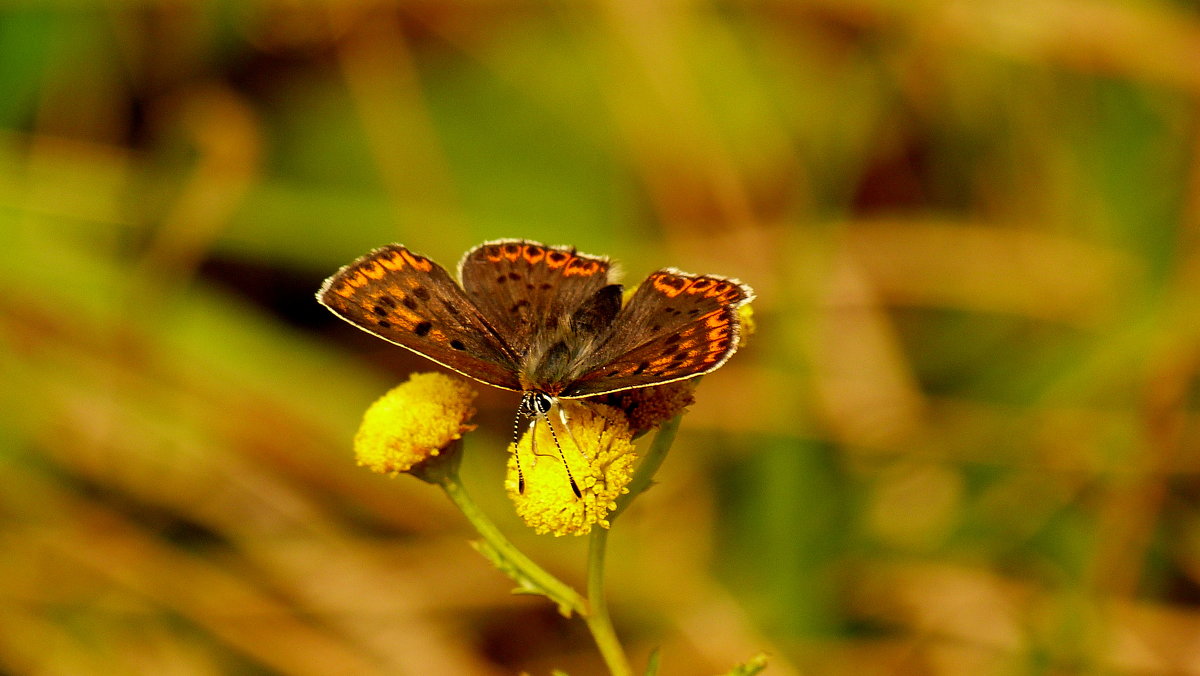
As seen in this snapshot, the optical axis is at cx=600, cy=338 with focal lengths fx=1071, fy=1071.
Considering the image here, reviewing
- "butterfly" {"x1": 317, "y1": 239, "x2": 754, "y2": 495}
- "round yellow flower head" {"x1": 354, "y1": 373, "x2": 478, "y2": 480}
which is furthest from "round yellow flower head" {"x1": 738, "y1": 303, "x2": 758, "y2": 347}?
"round yellow flower head" {"x1": 354, "y1": 373, "x2": 478, "y2": 480}

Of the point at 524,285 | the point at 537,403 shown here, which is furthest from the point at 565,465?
the point at 524,285

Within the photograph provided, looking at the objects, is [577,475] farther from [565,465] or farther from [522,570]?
[522,570]

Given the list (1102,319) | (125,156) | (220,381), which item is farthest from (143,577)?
(1102,319)

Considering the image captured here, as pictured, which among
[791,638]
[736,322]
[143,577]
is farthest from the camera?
[143,577]

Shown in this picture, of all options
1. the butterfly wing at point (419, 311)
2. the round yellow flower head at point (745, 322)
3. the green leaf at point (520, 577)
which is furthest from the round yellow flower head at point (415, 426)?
the round yellow flower head at point (745, 322)

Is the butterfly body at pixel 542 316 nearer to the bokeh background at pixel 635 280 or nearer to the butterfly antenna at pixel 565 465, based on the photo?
the butterfly antenna at pixel 565 465

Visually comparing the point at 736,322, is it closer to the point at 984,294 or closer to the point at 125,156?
the point at 984,294

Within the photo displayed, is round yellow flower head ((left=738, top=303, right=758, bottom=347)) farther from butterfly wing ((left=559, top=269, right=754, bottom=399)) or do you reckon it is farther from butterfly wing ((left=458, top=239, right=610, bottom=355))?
butterfly wing ((left=458, top=239, right=610, bottom=355))
